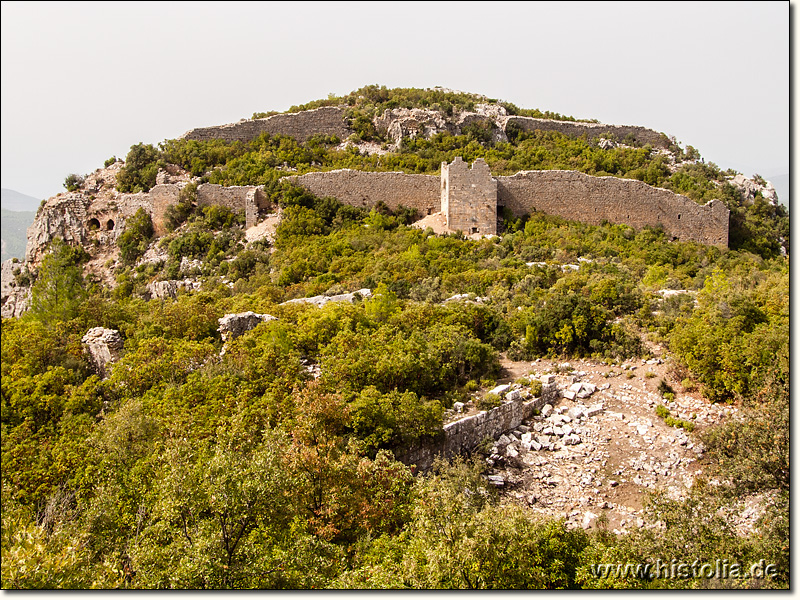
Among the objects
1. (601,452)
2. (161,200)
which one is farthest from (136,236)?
(601,452)

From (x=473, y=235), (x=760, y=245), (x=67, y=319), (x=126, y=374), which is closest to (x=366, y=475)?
(x=126, y=374)

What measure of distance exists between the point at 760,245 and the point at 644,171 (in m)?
6.06

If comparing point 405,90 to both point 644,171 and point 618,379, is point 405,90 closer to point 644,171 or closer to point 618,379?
point 644,171

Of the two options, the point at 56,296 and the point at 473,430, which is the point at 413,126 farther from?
the point at 473,430

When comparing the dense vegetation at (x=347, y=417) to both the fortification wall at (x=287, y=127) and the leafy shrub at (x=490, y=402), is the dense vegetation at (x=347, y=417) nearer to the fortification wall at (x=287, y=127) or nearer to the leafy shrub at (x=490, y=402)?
the leafy shrub at (x=490, y=402)

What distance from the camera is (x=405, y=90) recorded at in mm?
35469

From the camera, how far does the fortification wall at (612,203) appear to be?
24609mm

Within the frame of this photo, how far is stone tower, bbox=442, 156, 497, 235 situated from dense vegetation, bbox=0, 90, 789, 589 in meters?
2.28

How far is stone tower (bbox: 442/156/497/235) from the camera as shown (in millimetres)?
24219

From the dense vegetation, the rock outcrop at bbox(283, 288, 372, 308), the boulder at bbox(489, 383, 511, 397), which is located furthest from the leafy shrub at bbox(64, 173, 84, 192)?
the boulder at bbox(489, 383, 511, 397)

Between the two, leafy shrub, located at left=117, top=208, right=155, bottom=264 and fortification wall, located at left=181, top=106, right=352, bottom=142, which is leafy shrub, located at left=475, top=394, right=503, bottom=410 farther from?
fortification wall, located at left=181, top=106, right=352, bottom=142

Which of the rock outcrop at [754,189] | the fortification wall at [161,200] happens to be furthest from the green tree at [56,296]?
the rock outcrop at [754,189]

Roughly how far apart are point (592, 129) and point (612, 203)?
958 cm

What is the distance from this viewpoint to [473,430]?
11156 mm
